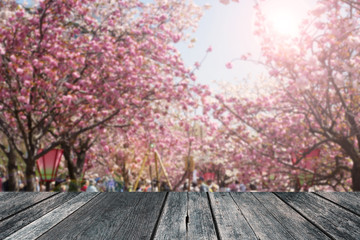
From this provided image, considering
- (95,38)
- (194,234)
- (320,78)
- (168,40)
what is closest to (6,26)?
(95,38)

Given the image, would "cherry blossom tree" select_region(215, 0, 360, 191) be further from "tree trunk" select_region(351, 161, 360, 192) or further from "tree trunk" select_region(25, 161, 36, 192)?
"tree trunk" select_region(25, 161, 36, 192)

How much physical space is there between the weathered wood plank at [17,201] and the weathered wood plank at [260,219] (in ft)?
3.79

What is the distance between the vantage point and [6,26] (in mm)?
7566

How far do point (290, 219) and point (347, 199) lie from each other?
1.93 ft

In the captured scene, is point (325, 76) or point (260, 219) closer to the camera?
point (260, 219)

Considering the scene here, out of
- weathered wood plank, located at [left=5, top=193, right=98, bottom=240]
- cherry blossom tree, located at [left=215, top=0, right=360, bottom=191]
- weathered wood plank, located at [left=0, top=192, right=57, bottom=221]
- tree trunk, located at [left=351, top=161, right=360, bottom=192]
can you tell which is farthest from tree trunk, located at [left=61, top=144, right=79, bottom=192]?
weathered wood plank, located at [left=5, top=193, right=98, bottom=240]

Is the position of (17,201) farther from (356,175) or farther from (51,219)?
(356,175)

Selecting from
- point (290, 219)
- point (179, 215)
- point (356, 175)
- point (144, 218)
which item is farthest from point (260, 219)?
point (356, 175)

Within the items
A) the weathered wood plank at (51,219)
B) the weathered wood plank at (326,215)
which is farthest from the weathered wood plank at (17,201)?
the weathered wood plank at (326,215)

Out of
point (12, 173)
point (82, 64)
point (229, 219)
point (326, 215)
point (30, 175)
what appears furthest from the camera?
point (12, 173)

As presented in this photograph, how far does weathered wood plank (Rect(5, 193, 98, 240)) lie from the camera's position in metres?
1.53

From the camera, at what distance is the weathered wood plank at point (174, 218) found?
58.3 inches

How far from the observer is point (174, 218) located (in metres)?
1.71

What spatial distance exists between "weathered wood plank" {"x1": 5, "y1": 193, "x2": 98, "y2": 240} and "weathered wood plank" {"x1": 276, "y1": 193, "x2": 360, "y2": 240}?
1.17 metres
